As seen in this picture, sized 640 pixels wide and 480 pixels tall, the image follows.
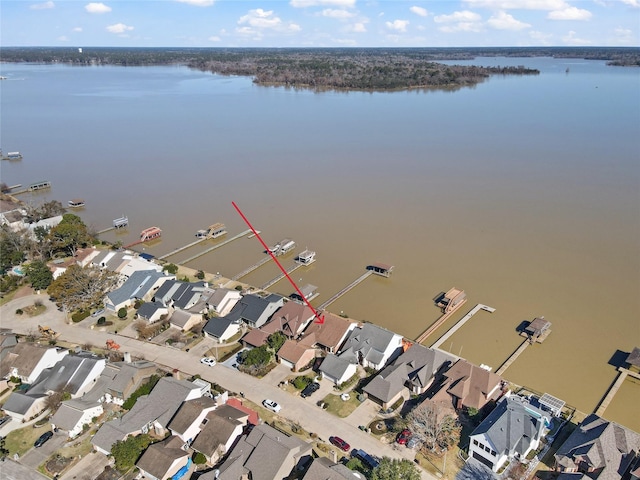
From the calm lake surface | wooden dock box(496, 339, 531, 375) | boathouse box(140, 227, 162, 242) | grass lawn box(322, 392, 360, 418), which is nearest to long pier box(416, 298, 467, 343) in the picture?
the calm lake surface

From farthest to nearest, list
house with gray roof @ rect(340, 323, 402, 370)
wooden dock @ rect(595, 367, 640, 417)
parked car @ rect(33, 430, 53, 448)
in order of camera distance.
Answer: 1. house with gray roof @ rect(340, 323, 402, 370)
2. wooden dock @ rect(595, 367, 640, 417)
3. parked car @ rect(33, 430, 53, 448)

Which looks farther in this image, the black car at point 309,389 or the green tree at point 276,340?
the green tree at point 276,340

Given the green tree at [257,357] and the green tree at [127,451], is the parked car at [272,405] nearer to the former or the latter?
the green tree at [257,357]

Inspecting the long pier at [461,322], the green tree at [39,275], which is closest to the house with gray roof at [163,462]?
the long pier at [461,322]

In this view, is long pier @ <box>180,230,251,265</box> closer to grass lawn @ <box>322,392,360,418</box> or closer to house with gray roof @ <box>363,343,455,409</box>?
grass lawn @ <box>322,392,360,418</box>

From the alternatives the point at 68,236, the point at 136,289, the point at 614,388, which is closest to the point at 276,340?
the point at 136,289

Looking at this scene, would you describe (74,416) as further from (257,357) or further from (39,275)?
(39,275)
